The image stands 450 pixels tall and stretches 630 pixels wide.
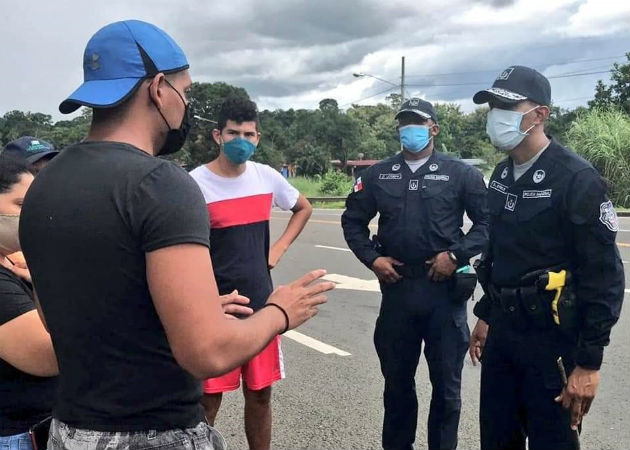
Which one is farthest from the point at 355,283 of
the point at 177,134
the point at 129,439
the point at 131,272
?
the point at 131,272

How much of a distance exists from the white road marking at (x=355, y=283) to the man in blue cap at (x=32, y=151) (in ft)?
19.8

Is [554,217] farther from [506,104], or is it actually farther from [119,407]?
[119,407]

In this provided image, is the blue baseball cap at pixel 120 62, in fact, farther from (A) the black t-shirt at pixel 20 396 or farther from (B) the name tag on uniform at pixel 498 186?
(B) the name tag on uniform at pixel 498 186

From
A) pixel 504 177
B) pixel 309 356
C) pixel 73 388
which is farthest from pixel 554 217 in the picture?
pixel 309 356

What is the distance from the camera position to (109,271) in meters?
1.41

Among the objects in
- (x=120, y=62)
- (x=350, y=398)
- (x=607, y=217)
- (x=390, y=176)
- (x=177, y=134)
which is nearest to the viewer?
(x=120, y=62)

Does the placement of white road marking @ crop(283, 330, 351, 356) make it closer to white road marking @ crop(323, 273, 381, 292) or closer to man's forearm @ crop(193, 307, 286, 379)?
white road marking @ crop(323, 273, 381, 292)

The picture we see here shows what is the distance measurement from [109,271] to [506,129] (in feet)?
6.69

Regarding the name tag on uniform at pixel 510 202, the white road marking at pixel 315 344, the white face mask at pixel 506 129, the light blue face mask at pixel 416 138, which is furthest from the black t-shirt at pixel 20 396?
the white road marking at pixel 315 344

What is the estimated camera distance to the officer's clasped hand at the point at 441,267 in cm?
339

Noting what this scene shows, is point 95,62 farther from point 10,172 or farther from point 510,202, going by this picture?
point 510,202

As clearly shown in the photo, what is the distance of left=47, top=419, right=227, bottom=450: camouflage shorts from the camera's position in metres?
1.49

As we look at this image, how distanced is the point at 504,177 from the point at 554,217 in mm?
415

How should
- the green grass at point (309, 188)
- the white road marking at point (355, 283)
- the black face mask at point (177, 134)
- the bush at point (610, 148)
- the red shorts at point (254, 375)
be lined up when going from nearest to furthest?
the black face mask at point (177, 134), the red shorts at point (254, 375), the white road marking at point (355, 283), the bush at point (610, 148), the green grass at point (309, 188)
